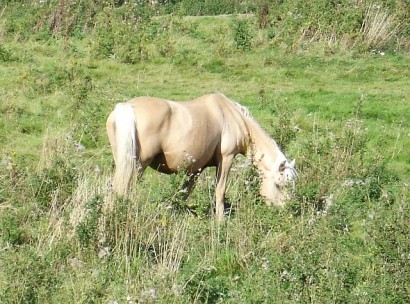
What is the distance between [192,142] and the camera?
27.6 feet

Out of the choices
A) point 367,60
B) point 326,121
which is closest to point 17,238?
point 326,121

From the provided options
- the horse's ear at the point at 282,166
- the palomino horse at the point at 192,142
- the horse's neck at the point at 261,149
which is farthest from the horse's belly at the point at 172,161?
the horse's ear at the point at 282,166

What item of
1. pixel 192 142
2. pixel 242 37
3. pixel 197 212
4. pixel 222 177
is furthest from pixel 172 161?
pixel 242 37

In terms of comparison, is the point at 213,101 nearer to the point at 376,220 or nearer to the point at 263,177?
the point at 263,177

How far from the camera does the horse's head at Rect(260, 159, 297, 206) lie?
862cm

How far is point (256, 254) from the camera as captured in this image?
6.88 m

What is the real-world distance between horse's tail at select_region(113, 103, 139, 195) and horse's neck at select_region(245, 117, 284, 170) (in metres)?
1.63

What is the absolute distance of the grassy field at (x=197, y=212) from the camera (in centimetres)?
593

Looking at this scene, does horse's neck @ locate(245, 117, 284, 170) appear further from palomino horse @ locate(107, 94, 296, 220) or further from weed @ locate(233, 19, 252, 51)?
weed @ locate(233, 19, 252, 51)

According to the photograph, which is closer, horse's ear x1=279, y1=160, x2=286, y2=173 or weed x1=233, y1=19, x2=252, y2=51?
horse's ear x1=279, y1=160, x2=286, y2=173

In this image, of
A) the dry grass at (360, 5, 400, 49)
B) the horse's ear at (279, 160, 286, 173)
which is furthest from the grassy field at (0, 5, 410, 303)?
the dry grass at (360, 5, 400, 49)

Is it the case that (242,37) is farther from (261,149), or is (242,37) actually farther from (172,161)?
(172,161)

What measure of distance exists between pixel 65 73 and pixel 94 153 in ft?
11.6

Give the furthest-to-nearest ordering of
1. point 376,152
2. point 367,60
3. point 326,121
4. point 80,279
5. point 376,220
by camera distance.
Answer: point 367,60, point 326,121, point 376,152, point 376,220, point 80,279
